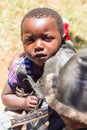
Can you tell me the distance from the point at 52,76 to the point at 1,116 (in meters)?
1.12

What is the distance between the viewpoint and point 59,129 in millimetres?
1774

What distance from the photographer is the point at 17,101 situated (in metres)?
2.27

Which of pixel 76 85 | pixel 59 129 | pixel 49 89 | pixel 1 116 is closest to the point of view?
pixel 76 85

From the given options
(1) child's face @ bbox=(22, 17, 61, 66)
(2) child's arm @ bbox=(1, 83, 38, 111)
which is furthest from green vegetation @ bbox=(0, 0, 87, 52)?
(1) child's face @ bbox=(22, 17, 61, 66)

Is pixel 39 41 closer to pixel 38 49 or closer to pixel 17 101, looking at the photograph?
pixel 38 49

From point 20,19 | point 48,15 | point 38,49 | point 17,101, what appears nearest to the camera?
point 38,49

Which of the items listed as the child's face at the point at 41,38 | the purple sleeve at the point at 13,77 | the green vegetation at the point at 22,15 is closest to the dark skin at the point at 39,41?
the child's face at the point at 41,38

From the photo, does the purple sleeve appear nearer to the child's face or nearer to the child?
the child

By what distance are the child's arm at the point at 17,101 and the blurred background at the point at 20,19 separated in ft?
9.59

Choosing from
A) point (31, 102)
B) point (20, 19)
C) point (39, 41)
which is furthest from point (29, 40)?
point (20, 19)

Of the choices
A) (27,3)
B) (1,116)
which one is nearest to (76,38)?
(27,3)

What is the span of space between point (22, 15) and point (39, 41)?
13.3ft

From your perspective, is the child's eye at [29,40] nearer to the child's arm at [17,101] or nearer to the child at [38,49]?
the child at [38,49]

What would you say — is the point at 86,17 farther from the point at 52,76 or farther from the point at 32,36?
the point at 52,76
